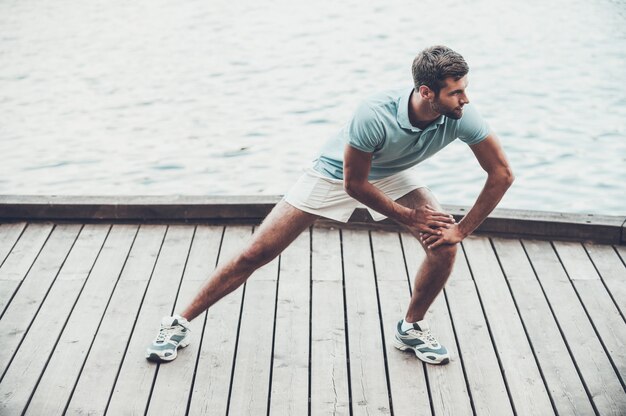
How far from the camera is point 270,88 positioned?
868 cm

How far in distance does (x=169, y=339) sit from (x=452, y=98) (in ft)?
4.57

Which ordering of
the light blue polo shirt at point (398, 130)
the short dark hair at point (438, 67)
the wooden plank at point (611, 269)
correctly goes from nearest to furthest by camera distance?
the short dark hair at point (438, 67) < the light blue polo shirt at point (398, 130) < the wooden plank at point (611, 269)

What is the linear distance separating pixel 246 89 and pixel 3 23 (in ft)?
14.2

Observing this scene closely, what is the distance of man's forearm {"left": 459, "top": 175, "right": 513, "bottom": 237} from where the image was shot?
302cm

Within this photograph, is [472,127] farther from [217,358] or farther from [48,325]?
[48,325]

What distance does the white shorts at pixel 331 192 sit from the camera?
3.17m

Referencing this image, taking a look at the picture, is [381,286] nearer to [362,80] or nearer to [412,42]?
[362,80]

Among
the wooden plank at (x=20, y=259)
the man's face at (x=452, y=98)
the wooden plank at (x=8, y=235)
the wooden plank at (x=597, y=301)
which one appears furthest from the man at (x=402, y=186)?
the wooden plank at (x=8, y=235)

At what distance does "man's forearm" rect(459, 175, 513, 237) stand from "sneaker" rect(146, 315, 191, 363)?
1126mm

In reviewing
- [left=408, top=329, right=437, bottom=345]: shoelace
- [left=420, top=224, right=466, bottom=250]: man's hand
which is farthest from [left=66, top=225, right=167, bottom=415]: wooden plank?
[left=420, top=224, right=466, bottom=250]: man's hand

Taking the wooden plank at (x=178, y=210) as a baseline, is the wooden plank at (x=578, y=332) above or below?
above

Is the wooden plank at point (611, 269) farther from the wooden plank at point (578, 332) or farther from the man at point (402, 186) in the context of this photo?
the man at point (402, 186)

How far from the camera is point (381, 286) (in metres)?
3.77

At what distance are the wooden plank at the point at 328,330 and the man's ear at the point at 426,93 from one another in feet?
3.48
